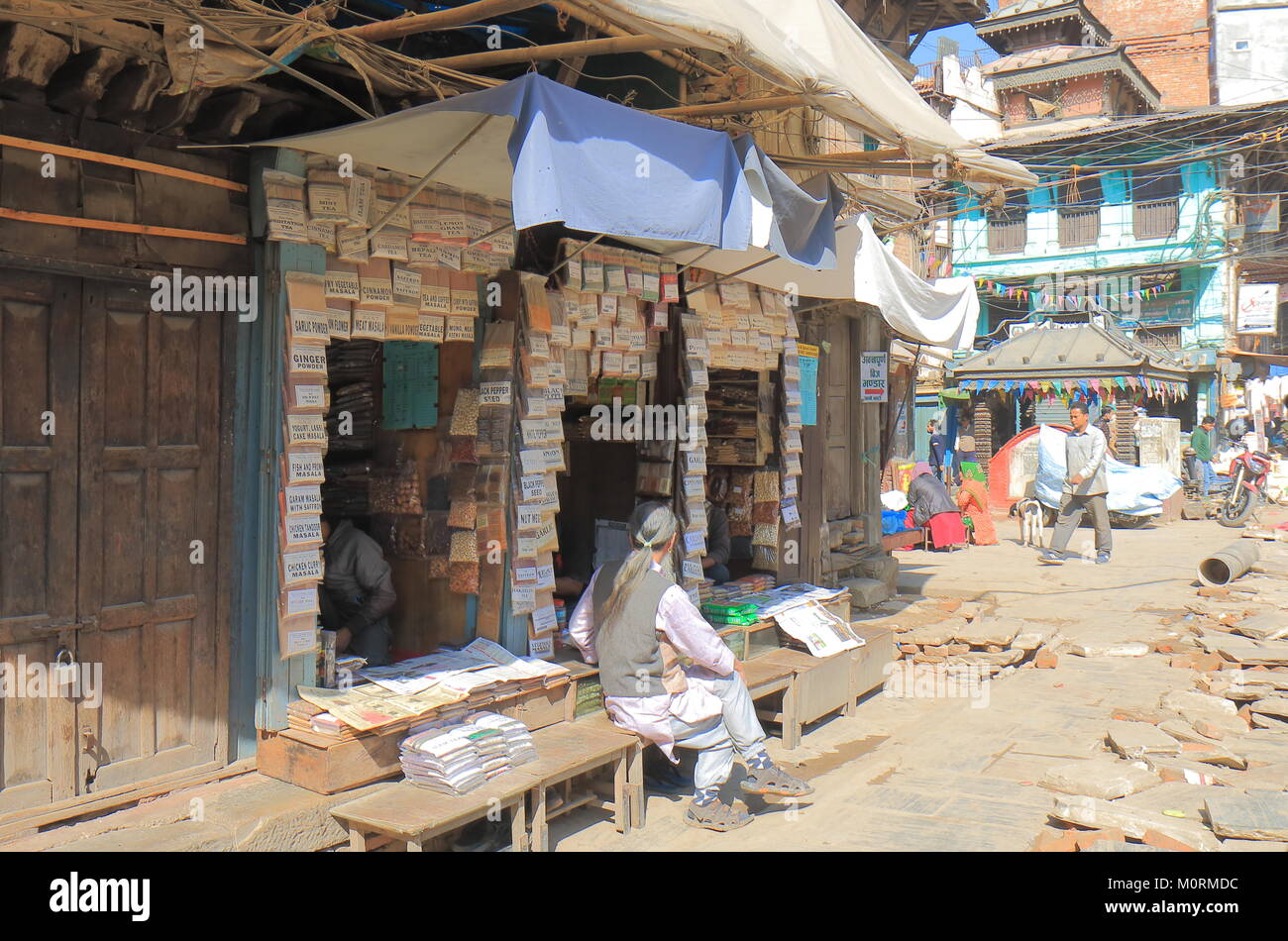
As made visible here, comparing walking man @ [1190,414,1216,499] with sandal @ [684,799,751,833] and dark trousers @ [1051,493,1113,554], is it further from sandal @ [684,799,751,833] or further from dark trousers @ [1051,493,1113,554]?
sandal @ [684,799,751,833]

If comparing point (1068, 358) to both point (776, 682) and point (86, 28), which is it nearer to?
point (776, 682)

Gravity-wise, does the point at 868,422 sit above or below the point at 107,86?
below

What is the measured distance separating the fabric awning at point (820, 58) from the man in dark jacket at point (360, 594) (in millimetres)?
3377

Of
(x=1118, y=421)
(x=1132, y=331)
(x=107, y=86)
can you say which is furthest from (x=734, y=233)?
(x=1132, y=331)

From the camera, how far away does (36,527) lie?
4164 millimetres

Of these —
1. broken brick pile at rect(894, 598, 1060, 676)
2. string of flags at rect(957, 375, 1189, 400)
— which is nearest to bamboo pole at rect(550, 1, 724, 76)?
broken brick pile at rect(894, 598, 1060, 676)

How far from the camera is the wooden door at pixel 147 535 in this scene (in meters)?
4.34

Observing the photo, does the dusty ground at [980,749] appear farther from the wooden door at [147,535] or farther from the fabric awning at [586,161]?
the fabric awning at [586,161]

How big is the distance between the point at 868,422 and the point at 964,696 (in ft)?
12.9

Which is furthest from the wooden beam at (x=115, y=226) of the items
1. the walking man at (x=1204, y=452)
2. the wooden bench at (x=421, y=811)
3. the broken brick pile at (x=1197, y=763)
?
the walking man at (x=1204, y=452)

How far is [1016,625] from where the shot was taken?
33.3 ft

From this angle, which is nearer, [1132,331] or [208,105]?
[208,105]

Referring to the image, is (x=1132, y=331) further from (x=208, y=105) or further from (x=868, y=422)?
(x=208, y=105)

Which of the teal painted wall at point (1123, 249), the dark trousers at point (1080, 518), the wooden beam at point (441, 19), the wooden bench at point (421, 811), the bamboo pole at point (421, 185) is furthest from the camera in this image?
the teal painted wall at point (1123, 249)
